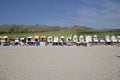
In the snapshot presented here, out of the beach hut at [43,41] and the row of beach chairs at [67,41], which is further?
the beach hut at [43,41]

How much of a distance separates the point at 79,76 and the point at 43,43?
2429 centimetres

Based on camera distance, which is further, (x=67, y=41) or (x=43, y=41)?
(x=43, y=41)

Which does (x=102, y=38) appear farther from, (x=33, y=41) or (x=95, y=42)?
(x=33, y=41)

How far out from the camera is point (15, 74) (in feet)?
23.9

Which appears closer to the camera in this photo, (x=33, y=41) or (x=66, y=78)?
(x=66, y=78)

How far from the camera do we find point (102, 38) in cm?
3094

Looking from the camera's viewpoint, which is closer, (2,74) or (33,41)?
(2,74)

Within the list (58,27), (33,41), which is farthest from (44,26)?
(33,41)

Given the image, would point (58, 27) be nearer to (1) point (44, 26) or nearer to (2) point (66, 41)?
(1) point (44, 26)

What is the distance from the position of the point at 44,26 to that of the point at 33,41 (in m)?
52.5

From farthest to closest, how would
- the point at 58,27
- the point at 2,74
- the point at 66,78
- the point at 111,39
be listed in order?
1. the point at 58,27
2. the point at 111,39
3. the point at 2,74
4. the point at 66,78

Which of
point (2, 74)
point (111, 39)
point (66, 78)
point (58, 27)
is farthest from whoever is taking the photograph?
point (58, 27)

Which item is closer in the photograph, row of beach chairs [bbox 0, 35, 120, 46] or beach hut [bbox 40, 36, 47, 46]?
row of beach chairs [bbox 0, 35, 120, 46]

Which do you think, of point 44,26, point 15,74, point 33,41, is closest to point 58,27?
point 44,26
